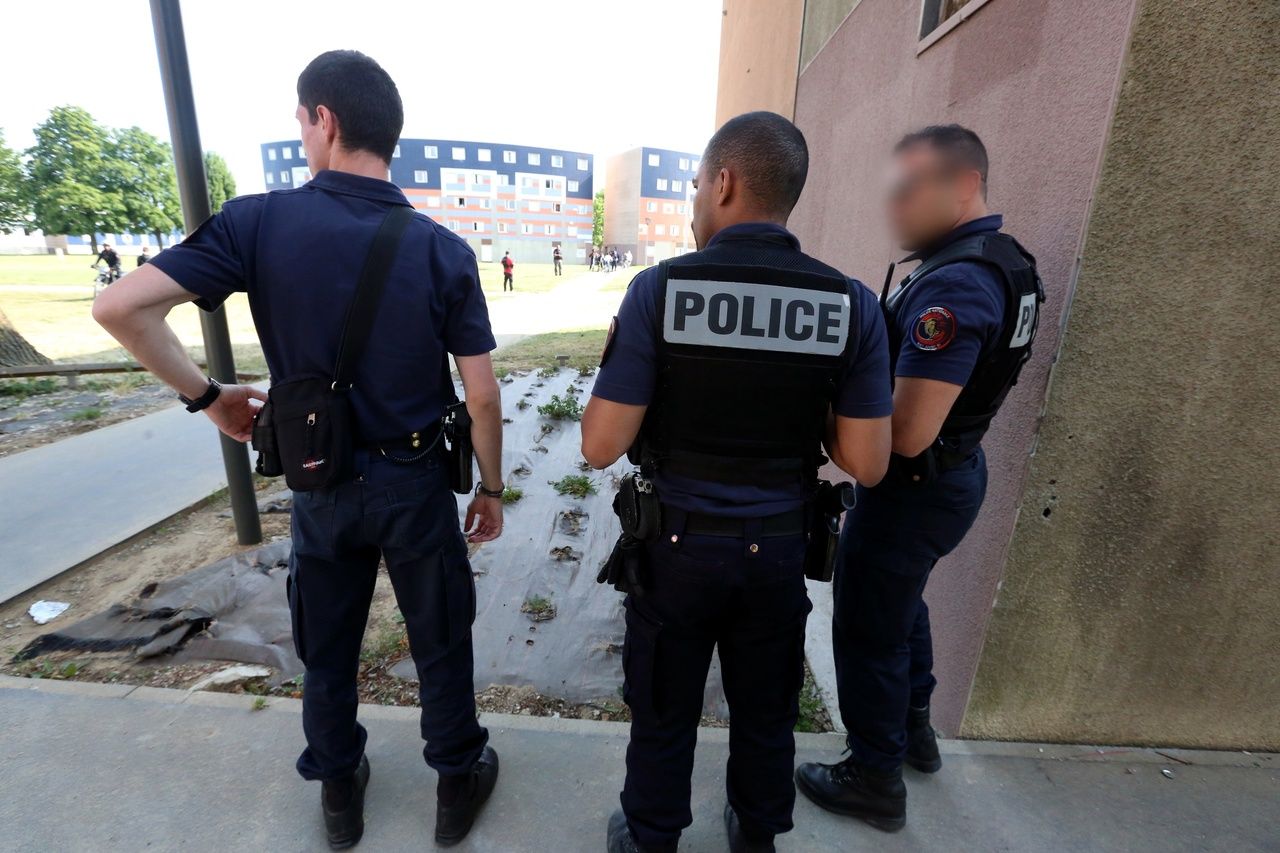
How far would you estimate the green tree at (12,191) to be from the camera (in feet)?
109

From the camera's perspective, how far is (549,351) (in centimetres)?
1034

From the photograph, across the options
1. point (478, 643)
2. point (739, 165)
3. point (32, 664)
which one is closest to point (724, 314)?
point (739, 165)

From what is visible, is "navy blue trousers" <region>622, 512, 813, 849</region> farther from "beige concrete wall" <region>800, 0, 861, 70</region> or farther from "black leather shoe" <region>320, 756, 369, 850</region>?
"beige concrete wall" <region>800, 0, 861, 70</region>

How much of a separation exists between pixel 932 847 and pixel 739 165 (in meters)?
2.01

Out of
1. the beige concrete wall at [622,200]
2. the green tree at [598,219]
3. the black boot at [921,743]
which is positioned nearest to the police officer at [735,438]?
the black boot at [921,743]

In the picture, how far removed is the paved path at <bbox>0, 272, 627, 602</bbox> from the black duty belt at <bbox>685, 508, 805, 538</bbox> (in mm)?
3673

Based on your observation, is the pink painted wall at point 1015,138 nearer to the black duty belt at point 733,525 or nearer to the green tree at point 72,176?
the black duty belt at point 733,525

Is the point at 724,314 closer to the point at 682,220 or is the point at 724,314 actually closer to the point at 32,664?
the point at 32,664

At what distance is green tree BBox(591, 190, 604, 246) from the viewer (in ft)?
227

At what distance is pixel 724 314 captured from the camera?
4.48 ft

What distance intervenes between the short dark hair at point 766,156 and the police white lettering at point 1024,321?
68 centimetres

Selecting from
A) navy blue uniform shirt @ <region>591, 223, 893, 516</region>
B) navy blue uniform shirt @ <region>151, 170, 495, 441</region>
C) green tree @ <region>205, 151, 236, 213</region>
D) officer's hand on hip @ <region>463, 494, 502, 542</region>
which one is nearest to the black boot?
navy blue uniform shirt @ <region>591, 223, 893, 516</region>

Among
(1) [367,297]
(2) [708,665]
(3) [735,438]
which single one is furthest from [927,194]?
(1) [367,297]

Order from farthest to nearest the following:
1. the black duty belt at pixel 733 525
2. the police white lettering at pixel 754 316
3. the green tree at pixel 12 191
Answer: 1. the green tree at pixel 12 191
2. the black duty belt at pixel 733 525
3. the police white lettering at pixel 754 316
